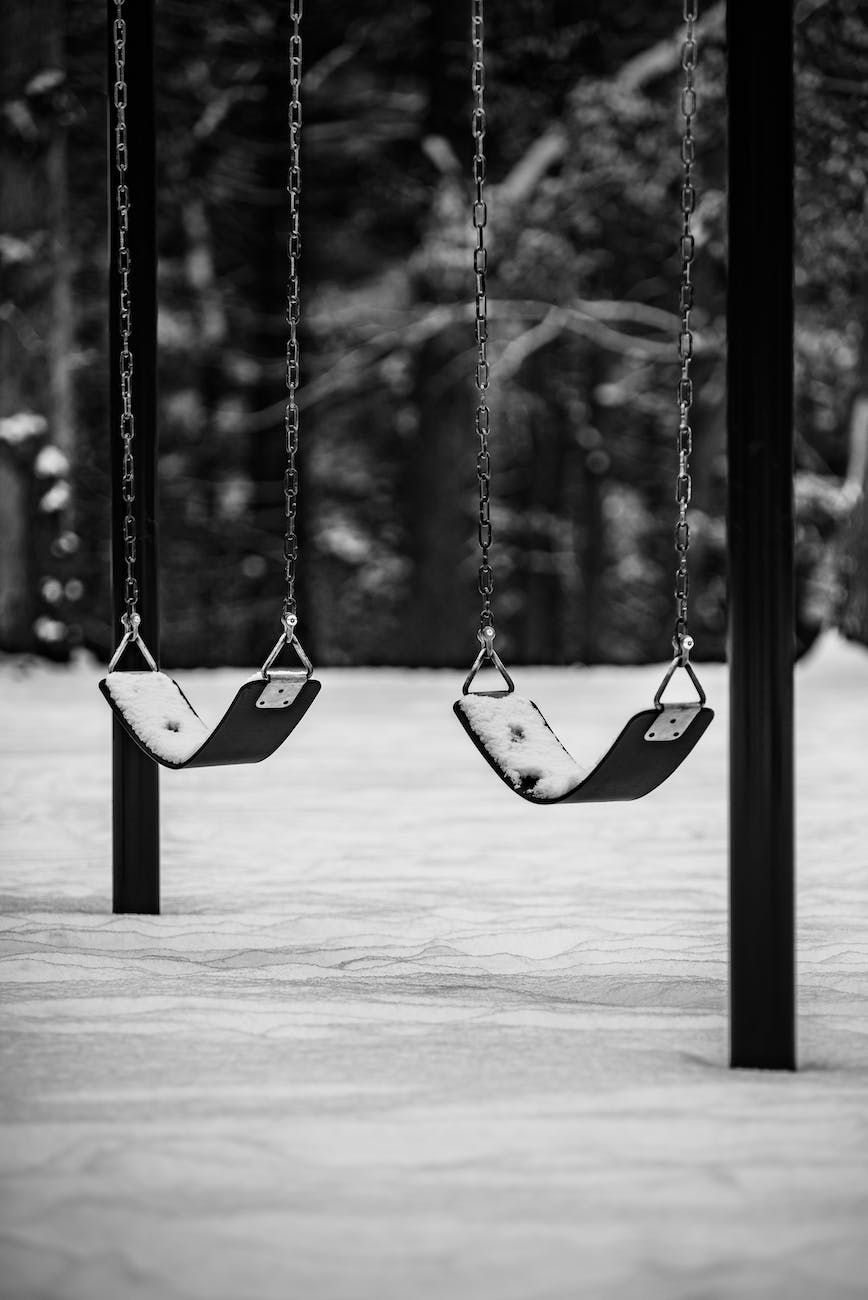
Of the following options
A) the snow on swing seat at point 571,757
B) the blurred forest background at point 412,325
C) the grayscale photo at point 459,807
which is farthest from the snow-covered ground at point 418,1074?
the blurred forest background at point 412,325

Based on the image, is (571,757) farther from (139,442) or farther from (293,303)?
(139,442)

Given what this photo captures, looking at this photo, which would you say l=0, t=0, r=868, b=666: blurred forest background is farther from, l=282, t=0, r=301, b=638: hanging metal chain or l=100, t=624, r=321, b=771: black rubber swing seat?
l=100, t=624, r=321, b=771: black rubber swing seat

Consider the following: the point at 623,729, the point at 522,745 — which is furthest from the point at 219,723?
→ the point at 623,729

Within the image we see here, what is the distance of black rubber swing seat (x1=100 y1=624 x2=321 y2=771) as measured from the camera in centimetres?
370

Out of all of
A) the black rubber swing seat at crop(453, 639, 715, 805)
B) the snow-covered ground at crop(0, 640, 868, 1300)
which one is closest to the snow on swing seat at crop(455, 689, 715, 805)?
the black rubber swing seat at crop(453, 639, 715, 805)

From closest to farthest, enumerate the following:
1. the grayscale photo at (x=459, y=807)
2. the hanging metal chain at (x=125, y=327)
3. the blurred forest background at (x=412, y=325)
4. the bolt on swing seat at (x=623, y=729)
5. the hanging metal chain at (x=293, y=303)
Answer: the grayscale photo at (x=459, y=807)
the bolt on swing seat at (x=623, y=729)
the hanging metal chain at (x=293, y=303)
the hanging metal chain at (x=125, y=327)
the blurred forest background at (x=412, y=325)

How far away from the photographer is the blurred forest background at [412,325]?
12.4 metres

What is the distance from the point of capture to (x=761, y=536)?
2.85 m

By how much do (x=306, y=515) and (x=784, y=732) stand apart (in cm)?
1597

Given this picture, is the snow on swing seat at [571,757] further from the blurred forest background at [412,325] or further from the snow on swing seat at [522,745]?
the blurred forest background at [412,325]

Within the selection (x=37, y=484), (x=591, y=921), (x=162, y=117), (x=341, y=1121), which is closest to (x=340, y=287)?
(x=162, y=117)

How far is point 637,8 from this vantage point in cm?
1620

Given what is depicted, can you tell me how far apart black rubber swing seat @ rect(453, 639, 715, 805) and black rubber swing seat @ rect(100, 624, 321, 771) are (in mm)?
426

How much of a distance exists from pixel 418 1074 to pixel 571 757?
0.86m
